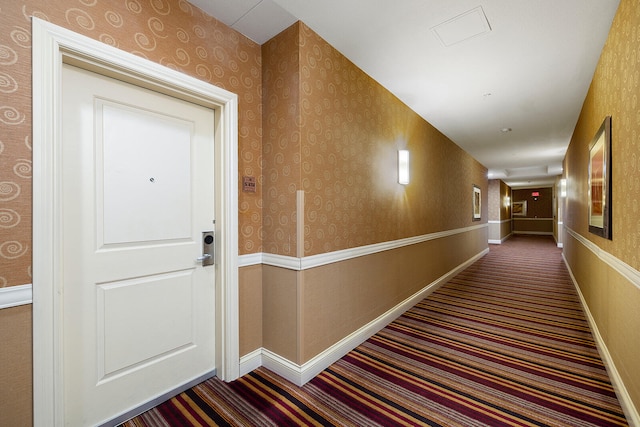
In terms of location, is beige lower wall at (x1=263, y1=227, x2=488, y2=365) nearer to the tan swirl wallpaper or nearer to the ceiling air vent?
the tan swirl wallpaper

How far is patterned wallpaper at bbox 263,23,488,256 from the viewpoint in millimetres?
1979

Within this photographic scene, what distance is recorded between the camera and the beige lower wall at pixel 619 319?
1.52 m

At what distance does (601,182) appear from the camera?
2258 mm

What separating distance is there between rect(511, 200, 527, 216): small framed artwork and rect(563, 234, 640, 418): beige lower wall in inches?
553

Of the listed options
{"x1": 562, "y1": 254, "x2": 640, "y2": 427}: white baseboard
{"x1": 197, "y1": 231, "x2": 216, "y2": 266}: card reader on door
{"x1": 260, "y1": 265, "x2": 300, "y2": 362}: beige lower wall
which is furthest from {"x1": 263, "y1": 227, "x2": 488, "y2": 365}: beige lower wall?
{"x1": 562, "y1": 254, "x2": 640, "y2": 427}: white baseboard

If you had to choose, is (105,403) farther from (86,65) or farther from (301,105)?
(301,105)

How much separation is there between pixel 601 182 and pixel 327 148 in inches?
88.8

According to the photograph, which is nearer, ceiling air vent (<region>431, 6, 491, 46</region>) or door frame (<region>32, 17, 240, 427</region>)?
door frame (<region>32, 17, 240, 427</region>)

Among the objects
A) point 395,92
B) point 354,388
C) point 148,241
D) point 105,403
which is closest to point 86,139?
point 148,241

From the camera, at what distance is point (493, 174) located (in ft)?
30.4

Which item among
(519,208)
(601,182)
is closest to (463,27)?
(601,182)

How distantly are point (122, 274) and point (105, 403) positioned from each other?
28.0 inches

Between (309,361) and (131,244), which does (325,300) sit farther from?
(131,244)

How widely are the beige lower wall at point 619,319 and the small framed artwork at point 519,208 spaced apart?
14047mm
